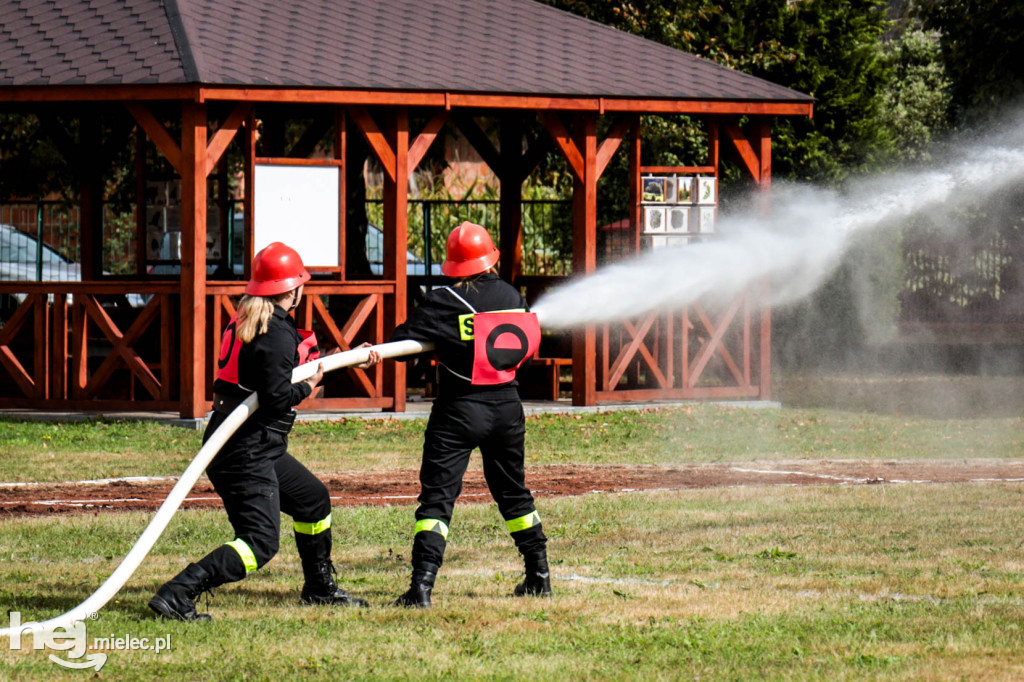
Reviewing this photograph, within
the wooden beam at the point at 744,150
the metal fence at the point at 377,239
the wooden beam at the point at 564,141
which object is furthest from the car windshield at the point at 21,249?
the wooden beam at the point at 744,150

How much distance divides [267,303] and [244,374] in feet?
1.10

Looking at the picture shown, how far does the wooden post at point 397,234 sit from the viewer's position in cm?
1636

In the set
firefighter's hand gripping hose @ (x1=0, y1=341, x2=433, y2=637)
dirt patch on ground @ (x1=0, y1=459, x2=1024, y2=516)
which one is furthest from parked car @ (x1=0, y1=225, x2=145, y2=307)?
firefighter's hand gripping hose @ (x1=0, y1=341, x2=433, y2=637)

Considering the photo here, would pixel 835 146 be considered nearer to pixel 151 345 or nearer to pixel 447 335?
A: pixel 151 345

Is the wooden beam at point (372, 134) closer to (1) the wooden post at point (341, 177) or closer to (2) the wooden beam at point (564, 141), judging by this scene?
(1) the wooden post at point (341, 177)

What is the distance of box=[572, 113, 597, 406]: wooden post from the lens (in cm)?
1736

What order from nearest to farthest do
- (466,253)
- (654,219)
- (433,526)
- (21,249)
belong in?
(433,526), (466,253), (654,219), (21,249)

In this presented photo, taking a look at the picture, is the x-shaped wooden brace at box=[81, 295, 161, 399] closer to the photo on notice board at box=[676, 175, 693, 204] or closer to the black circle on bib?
the photo on notice board at box=[676, 175, 693, 204]

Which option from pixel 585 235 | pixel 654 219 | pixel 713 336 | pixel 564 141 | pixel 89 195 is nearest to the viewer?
pixel 564 141

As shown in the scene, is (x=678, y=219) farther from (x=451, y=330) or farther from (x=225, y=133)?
(x=451, y=330)

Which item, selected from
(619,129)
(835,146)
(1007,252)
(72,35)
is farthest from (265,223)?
(1007,252)

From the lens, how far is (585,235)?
→ 57.1 ft

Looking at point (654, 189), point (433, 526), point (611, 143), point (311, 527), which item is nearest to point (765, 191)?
point (654, 189)

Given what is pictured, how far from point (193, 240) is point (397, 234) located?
230cm
